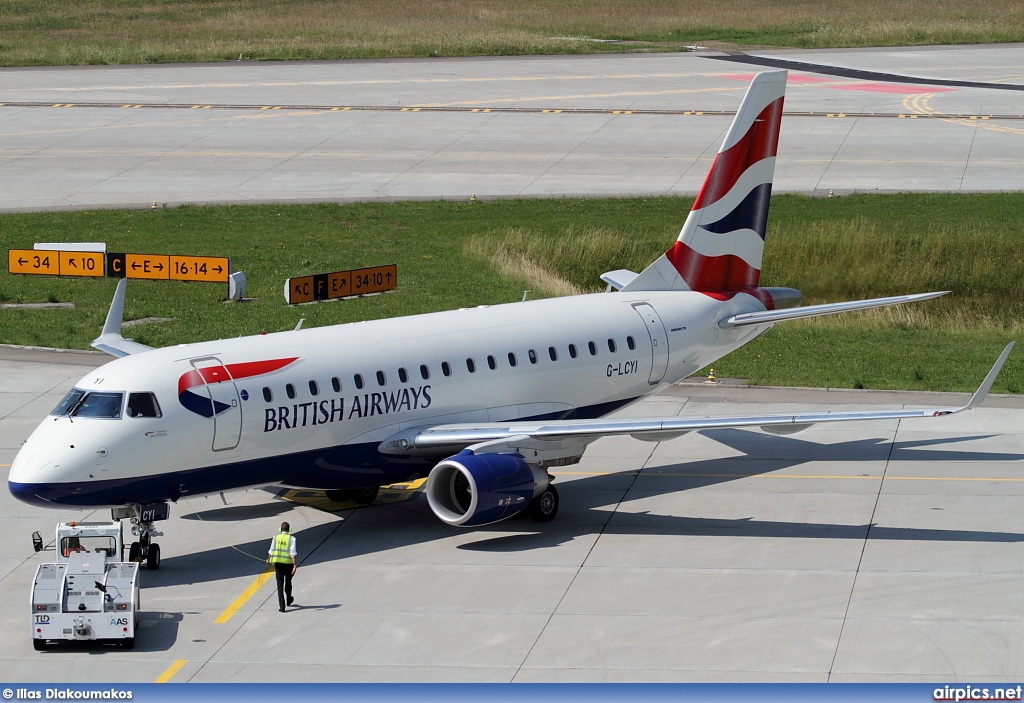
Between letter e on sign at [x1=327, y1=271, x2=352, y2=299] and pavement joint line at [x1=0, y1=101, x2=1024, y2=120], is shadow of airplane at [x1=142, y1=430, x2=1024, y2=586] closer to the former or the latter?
letter e on sign at [x1=327, y1=271, x2=352, y2=299]

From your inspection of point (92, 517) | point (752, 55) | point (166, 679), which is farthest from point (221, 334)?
point (752, 55)

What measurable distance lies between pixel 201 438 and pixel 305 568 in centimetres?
327

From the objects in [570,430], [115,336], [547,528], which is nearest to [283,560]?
[547,528]

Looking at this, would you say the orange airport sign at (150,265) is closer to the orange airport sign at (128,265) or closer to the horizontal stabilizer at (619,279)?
the orange airport sign at (128,265)

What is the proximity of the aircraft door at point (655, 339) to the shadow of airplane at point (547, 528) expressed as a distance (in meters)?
2.48

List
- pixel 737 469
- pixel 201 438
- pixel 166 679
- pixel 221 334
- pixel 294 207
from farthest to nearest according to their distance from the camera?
pixel 294 207 < pixel 221 334 < pixel 737 469 < pixel 201 438 < pixel 166 679

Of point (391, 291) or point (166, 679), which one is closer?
point (166, 679)

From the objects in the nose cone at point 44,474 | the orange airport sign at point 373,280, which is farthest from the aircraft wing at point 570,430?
the orange airport sign at point 373,280

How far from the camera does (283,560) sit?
26094mm

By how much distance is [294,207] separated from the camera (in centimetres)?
6481

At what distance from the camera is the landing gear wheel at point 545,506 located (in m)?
31.4

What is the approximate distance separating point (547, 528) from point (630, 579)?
3928 mm

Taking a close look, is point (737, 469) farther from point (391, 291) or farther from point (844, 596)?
point (391, 291)

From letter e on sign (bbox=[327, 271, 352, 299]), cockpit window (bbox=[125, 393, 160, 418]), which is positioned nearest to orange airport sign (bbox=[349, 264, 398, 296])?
letter e on sign (bbox=[327, 271, 352, 299])
